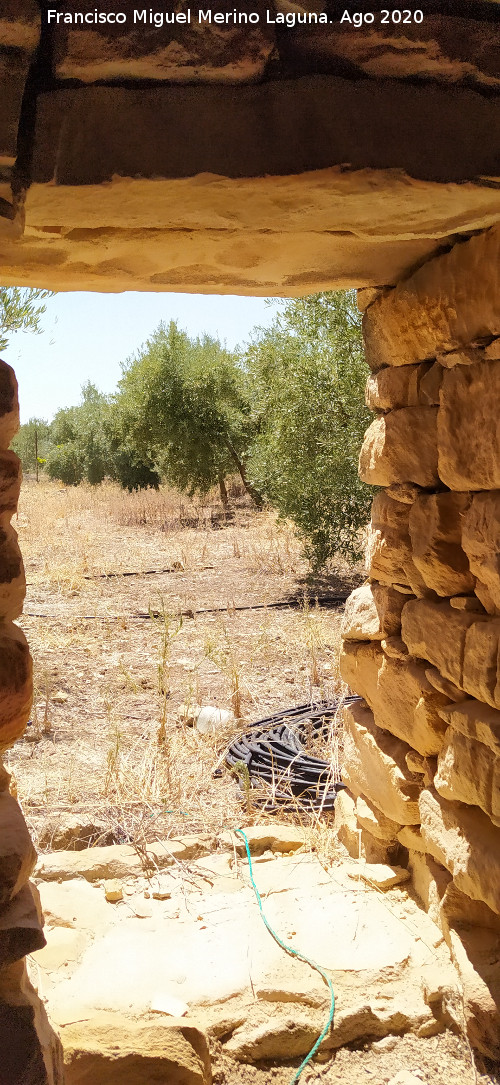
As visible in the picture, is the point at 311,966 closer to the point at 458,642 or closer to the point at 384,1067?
the point at 384,1067

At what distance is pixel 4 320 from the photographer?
6.21m

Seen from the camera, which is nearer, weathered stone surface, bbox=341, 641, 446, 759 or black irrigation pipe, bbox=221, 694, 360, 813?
weathered stone surface, bbox=341, 641, 446, 759

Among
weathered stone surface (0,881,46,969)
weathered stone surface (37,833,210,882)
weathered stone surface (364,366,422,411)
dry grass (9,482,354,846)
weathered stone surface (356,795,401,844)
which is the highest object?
weathered stone surface (364,366,422,411)

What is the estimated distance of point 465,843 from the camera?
6.58ft

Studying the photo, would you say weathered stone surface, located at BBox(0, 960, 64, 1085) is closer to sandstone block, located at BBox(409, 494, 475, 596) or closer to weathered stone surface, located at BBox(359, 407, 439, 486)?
sandstone block, located at BBox(409, 494, 475, 596)

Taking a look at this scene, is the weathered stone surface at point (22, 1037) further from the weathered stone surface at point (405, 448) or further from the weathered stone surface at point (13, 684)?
the weathered stone surface at point (405, 448)

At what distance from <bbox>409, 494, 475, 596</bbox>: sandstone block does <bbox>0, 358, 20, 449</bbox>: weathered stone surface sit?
1158 mm

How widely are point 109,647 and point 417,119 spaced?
16.6 ft

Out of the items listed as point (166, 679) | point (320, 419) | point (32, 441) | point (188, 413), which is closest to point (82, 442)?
point (188, 413)

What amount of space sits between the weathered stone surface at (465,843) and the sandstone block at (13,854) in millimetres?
1098

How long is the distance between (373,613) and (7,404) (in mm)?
1497

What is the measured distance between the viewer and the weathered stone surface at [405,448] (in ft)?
7.32

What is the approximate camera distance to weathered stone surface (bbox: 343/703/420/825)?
241 centimetres

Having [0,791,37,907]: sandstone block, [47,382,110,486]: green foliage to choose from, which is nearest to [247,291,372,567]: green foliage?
[0,791,37,907]: sandstone block
